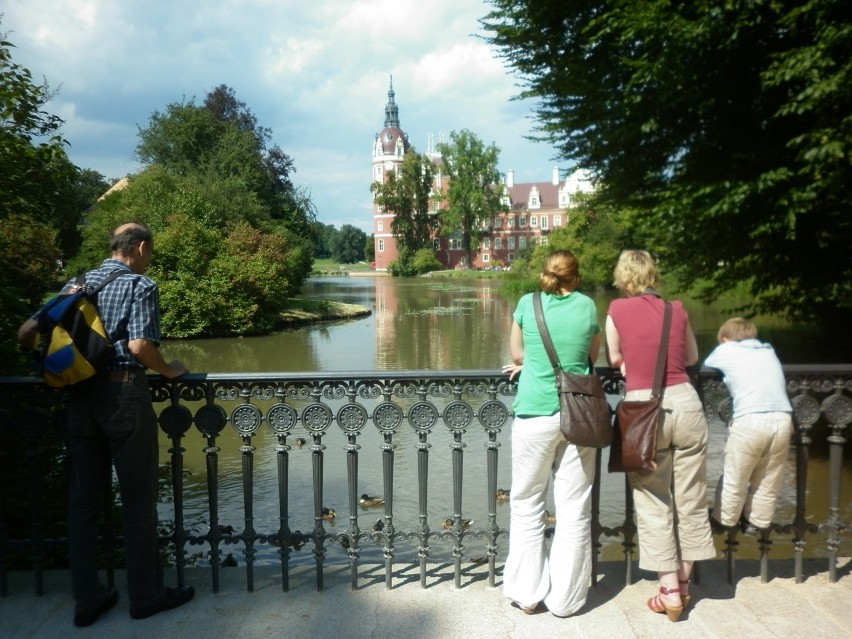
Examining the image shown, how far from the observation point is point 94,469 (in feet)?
10.9

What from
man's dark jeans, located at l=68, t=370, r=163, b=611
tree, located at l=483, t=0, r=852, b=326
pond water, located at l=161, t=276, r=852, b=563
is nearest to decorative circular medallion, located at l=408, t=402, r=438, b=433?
pond water, located at l=161, t=276, r=852, b=563

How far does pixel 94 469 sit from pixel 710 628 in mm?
3041

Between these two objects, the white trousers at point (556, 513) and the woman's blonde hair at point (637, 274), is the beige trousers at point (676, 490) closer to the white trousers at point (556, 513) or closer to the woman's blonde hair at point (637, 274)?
the white trousers at point (556, 513)

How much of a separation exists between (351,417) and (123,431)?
1.10 metres

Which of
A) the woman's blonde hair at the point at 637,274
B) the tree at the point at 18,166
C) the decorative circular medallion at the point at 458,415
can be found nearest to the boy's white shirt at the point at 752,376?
the woman's blonde hair at the point at 637,274

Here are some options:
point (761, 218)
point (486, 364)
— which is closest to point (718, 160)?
point (761, 218)

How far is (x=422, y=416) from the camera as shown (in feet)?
12.2

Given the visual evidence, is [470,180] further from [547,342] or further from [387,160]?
[547,342]

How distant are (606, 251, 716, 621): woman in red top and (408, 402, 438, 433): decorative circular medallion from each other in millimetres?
962

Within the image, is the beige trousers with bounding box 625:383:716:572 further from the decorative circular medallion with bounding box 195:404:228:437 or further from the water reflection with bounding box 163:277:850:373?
the water reflection with bounding box 163:277:850:373

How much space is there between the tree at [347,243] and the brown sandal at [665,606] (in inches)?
5952

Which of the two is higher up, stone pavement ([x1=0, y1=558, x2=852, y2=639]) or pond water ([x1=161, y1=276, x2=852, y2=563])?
stone pavement ([x1=0, y1=558, x2=852, y2=639])

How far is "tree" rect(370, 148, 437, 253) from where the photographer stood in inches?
3494

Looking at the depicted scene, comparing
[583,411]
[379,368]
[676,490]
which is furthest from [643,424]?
[379,368]
